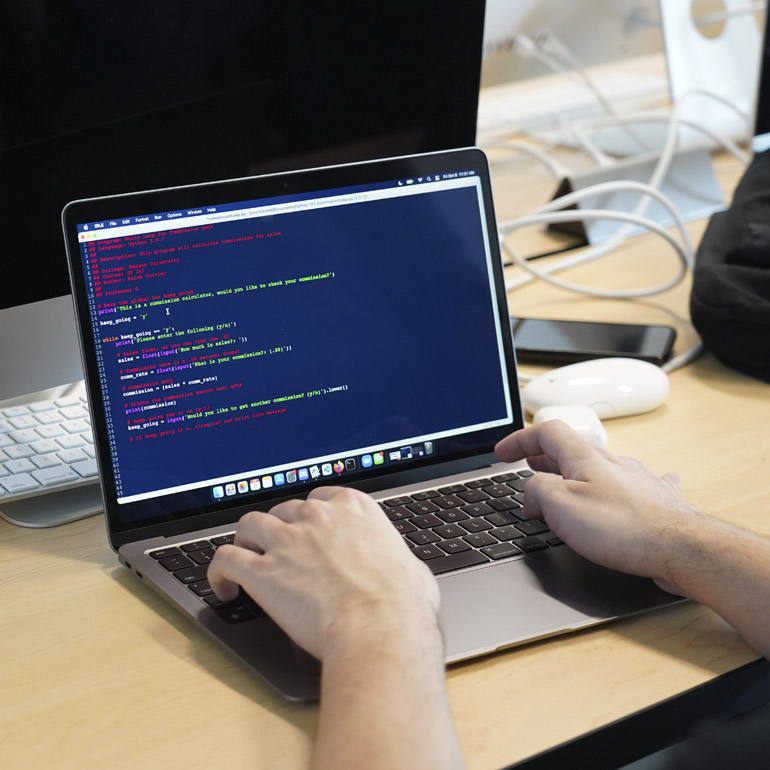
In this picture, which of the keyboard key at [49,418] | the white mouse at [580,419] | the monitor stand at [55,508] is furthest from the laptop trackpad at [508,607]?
the keyboard key at [49,418]

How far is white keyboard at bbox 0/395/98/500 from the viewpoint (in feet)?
2.71

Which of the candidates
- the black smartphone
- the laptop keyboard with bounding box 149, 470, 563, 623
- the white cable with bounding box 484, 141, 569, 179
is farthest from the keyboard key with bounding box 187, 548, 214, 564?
the white cable with bounding box 484, 141, 569, 179

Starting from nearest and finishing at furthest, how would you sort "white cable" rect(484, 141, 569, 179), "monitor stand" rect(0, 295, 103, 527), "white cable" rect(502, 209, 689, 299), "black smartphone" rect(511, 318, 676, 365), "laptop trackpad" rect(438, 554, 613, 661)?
"laptop trackpad" rect(438, 554, 613, 661) → "monitor stand" rect(0, 295, 103, 527) → "black smartphone" rect(511, 318, 676, 365) → "white cable" rect(502, 209, 689, 299) → "white cable" rect(484, 141, 569, 179)

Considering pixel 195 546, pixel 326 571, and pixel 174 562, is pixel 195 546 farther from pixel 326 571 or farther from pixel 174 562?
pixel 326 571

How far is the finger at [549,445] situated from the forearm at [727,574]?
0.37 ft

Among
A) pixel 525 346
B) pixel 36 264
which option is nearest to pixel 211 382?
pixel 36 264

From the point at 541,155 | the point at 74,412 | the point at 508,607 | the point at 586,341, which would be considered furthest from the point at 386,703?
the point at 541,155

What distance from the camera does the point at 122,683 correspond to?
2.03ft

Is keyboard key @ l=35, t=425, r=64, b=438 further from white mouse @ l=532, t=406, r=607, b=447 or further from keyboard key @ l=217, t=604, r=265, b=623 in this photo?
white mouse @ l=532, t=406, r=607, b=447

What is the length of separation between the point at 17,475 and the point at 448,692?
44cm

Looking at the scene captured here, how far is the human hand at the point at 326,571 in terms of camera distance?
59cm

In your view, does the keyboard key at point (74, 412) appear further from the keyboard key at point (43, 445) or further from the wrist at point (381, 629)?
the wrist at point (381, 629)

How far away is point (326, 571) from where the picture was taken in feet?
2.02

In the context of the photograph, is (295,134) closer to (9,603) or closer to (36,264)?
(36,264)
